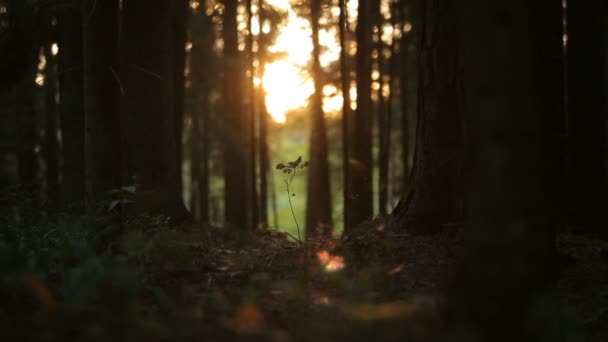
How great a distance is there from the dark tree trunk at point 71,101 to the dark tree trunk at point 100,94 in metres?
5.01

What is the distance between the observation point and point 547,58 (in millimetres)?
6816

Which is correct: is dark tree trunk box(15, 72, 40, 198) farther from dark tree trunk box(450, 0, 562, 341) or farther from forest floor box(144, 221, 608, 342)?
dark tree trunk box(450, 0, 562, 341)

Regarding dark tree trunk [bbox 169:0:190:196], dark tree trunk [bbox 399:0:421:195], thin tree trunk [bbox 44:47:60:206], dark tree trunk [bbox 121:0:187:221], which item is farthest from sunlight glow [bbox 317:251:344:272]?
thin tree trunk [bbox 44:47:60:206]

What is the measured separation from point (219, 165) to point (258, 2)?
10788mm

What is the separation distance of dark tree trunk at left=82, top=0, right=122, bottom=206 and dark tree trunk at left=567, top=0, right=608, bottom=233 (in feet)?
23.6

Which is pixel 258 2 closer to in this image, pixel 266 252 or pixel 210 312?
pixel 266 252

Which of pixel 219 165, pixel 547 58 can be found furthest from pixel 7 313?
pixel 219 165

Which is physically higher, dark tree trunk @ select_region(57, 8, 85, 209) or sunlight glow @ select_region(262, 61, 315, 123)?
sunlight glow @ select_region(262, 61, 315, 123)

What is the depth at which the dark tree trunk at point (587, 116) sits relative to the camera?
8.72 metres

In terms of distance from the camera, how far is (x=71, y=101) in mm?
11688

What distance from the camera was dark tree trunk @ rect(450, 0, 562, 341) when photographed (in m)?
3.55

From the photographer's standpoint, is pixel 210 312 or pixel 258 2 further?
pixel 258 2

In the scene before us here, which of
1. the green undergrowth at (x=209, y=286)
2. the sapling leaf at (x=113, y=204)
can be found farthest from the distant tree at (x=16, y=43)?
the sapling leaf at (x=113, y=204)

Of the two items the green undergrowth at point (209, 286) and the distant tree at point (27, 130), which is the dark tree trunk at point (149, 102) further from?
the distant tree at point (27, 130)
